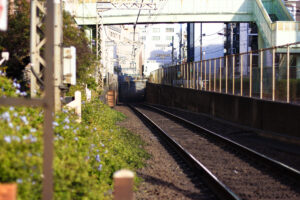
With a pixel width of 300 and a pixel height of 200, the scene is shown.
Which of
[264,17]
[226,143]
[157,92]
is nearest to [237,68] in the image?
[226,143]

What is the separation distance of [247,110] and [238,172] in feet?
30.4

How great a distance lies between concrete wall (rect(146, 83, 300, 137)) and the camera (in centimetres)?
1455

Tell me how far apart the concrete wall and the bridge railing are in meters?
0.34

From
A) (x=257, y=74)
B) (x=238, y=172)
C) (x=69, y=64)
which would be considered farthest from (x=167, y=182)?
(x=257, y=74)

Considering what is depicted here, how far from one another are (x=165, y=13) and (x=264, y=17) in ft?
23.3

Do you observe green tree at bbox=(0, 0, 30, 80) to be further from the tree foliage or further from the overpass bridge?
the overpass bridge

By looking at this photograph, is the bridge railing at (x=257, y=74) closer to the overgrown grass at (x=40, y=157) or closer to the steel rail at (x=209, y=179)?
the steel rail at (x=209, y=179)

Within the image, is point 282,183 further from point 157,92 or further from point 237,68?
point 157,92

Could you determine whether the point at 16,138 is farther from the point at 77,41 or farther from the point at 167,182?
the point at 77,41

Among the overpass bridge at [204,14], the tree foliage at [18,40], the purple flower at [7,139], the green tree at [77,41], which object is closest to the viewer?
the purple flower at [7,139]

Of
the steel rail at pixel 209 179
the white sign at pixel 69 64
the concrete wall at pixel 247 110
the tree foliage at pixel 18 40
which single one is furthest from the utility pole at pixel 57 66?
the concrete wall at pixel 247 110

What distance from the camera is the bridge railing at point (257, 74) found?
49.5ft

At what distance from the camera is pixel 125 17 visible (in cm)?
3316

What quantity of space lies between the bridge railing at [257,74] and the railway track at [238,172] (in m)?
3.00
